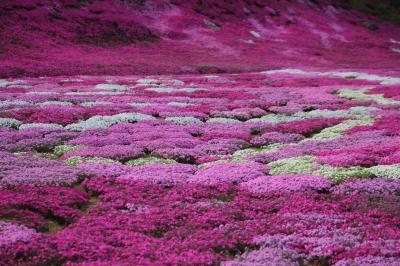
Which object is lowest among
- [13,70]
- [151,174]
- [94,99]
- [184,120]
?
[13,70]

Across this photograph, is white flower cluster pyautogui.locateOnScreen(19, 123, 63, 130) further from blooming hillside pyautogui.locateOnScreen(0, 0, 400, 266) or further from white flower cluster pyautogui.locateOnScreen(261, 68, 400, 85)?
white flower cluster pyautogui.locateOnScreen(261, 68, 400, 85)

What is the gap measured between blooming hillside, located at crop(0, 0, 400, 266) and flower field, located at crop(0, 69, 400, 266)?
0.05 metres

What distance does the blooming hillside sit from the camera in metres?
10.8

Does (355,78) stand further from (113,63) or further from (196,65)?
(113,63)

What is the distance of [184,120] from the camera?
84.2ft

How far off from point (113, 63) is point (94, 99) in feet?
65.3

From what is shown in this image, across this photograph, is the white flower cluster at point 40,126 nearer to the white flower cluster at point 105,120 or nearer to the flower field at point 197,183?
the flower field at point 197,183

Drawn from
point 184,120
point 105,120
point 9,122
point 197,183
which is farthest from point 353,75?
point 197,183

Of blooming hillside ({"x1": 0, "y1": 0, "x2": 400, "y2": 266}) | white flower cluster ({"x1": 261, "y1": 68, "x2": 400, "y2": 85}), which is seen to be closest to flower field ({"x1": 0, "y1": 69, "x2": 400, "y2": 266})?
blooming hillside ({"x1": 0, "y1": 0, "x2": 400, "y2": 266})

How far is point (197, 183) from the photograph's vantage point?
50.2 feet

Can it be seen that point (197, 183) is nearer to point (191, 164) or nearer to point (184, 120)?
point (191, 164)

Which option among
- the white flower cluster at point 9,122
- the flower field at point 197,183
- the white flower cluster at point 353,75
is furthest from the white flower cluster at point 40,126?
the white flower cluster at point 353,75

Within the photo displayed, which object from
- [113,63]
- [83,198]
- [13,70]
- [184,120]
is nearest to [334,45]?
[113,63]

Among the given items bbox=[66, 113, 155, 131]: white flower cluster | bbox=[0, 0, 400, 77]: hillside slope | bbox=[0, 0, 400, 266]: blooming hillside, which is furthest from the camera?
bbox=[0, 0, 400, 77]: hillside slope
